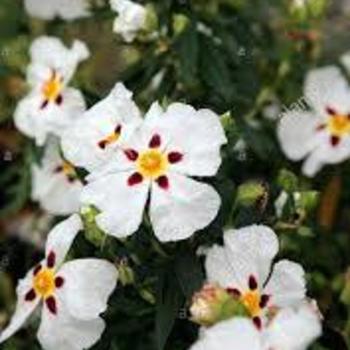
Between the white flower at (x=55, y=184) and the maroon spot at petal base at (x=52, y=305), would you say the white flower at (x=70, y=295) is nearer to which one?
the maroon spot at petal base at (x=52, y=305)

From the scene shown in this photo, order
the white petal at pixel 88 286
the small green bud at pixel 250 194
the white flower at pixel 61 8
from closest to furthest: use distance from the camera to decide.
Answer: the white petal at pixel 88 286 < the small green bud at pixel 250 194 < the white flower at pixel 61 8

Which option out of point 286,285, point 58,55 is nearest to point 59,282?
point 286,285

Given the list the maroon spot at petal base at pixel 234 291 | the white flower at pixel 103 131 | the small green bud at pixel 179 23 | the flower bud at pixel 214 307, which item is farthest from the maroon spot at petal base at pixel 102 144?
the small green bud at pixel 179 23

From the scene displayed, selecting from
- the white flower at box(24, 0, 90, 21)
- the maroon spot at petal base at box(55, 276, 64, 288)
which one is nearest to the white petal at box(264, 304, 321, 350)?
the maroon spot at petal base at box(55, 276, 64, 288)

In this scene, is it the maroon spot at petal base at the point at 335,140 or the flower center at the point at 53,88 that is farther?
the maroon spot at petal base at the point at 335,140

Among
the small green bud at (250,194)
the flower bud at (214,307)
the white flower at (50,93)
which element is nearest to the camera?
the flower bud at (214,307)

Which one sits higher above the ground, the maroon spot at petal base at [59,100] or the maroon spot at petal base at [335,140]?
the maroon spot at petal base at [59,100]

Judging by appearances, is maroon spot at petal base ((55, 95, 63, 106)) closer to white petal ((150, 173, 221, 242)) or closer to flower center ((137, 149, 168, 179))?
flower center ((137, 149, 168, 179))
